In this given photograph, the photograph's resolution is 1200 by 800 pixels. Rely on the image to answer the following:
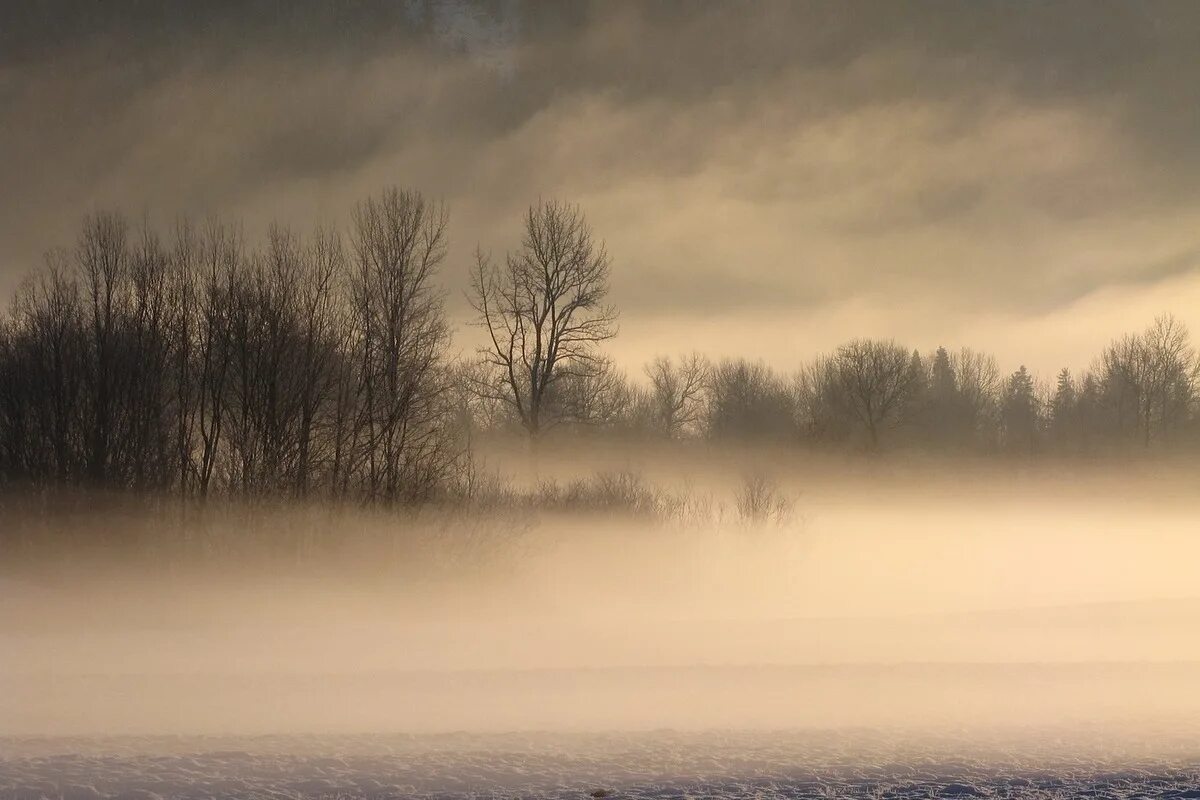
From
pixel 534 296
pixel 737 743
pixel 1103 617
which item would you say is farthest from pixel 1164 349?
pixel 737 743

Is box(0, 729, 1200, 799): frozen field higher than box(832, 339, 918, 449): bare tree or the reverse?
the reverse

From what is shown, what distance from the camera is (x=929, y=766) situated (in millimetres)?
12031

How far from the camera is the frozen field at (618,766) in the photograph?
1093 cm

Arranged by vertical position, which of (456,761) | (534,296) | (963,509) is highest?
(534,296)

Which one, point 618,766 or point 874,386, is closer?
point 618,766

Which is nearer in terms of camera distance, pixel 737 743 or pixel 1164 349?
pixel 737 743

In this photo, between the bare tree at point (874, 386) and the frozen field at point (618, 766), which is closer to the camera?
the frozen field at point (618, 766)

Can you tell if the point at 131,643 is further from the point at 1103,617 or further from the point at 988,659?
the point at 1103,617

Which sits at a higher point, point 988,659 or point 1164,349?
point 1164,349

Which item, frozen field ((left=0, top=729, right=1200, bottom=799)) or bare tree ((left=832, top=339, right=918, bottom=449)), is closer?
frozen field ((left=0, top=729, right=1200, bottom=799))

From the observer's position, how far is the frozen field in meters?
10.9

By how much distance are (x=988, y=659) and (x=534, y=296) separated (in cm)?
2262

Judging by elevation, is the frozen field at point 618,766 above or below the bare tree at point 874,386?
below

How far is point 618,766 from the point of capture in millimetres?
12070
